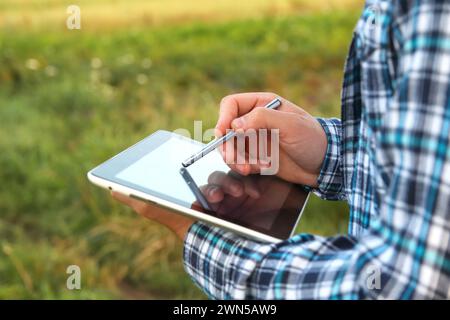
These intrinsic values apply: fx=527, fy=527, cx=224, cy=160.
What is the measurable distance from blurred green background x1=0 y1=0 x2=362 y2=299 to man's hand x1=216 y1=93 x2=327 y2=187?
0.75m

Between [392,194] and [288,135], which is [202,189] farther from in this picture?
[392,194]

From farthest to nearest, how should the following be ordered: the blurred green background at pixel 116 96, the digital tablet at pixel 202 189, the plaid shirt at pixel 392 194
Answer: the blurred green background at pixel 116 96
the digital tablet at pixel 202 189
the plaid shirt at pixel 392 194

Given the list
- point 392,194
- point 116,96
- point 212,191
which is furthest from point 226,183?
point 116,96

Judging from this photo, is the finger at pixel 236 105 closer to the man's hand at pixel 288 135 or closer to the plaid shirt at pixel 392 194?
the man's hand at pixel 288 135

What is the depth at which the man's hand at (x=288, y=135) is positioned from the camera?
0.70 metres

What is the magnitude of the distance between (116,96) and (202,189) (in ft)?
5.13

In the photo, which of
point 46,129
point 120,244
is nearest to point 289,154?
point 120,244

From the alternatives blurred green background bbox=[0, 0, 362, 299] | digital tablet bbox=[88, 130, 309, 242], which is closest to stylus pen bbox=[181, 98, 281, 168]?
digital tablet bbox=[88, 130, 309, 242]

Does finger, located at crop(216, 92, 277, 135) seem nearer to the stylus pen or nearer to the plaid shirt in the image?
the stylus pen

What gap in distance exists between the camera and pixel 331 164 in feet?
2.53

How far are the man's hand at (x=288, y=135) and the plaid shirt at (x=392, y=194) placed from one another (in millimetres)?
163

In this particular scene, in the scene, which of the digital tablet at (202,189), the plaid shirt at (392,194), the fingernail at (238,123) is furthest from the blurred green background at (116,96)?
the plaid shirt at (392,194)
